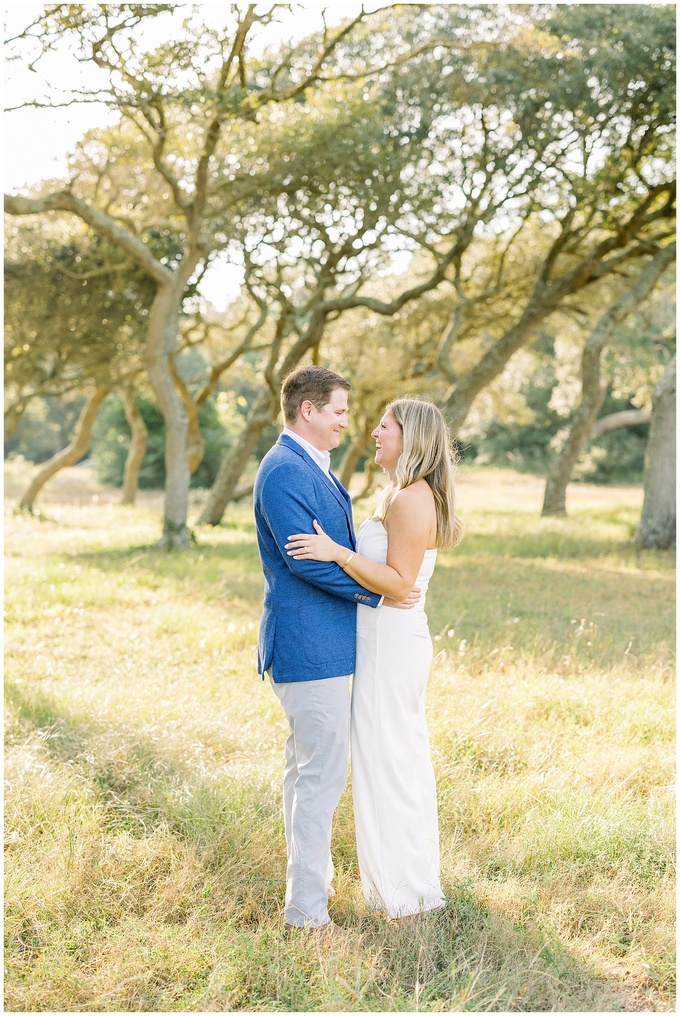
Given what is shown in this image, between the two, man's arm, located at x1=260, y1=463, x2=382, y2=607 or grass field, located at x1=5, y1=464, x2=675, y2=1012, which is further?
man's arm, located at x1=260, y1=463, x2=382, y2=607

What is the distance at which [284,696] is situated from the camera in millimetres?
3447

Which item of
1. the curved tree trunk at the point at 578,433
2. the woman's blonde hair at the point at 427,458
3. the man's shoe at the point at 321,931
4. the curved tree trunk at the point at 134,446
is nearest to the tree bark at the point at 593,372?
the curved tree trunk at the point at 578,433

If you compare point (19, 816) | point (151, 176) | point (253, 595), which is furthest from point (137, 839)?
point (151, 176)

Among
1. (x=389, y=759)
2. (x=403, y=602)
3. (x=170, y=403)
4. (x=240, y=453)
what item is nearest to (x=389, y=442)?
(x=403, y=602)

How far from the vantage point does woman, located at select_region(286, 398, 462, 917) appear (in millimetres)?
3510

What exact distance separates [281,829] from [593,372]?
16.3 meters

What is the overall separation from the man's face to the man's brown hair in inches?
0.7

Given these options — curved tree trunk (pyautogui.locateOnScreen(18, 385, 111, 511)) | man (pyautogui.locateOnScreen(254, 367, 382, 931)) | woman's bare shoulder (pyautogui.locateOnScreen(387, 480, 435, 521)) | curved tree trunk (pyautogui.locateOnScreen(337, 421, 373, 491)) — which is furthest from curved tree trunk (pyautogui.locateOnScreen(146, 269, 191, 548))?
woman's bare shoulder (pyautogui.locateOnScreen(387, 480, 435, 521))

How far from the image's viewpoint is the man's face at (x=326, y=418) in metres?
3.42

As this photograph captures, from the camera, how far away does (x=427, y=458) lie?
3488mm

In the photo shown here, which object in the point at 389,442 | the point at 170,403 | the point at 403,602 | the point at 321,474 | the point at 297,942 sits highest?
the point at 170,403

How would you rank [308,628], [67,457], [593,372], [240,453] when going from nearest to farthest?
[308,628]
[593,372]
[240,453]
[67,457]

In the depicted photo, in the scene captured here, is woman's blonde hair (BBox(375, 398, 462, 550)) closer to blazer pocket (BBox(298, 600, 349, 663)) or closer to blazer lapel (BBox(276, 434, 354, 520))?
blazer lapel (BBox(276, 434, 354, 520))

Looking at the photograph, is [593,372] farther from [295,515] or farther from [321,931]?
[321,931]
